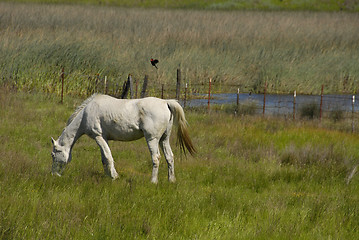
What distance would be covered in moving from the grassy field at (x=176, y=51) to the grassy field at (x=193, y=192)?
25.2ft

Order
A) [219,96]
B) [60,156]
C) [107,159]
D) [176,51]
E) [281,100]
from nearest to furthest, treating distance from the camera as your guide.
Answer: [107,159] < [60,156] < [281,100] < [219,96] < [176,51]

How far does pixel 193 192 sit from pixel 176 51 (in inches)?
779

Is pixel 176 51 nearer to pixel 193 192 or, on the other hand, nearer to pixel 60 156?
pixel 60 156

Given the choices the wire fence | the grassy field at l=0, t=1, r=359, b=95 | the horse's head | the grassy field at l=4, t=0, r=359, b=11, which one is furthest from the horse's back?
the grassy field at l=4, t=0, r=359, b=11

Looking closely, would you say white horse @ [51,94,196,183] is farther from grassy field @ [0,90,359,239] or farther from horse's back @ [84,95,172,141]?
grassy field @ [0,90,359,239]

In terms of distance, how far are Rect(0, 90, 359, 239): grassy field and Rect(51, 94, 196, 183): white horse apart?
348 millimetres

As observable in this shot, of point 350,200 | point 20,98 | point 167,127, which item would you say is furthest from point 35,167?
point 20,98

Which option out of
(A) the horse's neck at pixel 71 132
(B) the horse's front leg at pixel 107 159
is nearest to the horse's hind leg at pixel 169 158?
(B) the horse's front leg at pixel 107 159

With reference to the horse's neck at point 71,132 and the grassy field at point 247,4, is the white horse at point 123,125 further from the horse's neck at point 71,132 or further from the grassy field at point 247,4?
the grassy field at point 247,4

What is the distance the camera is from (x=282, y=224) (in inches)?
265

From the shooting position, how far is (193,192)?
809cm

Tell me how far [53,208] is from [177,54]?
821 inches

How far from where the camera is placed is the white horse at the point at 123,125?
8609 mm

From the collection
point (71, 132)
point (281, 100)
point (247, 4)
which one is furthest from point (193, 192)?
point (247, 4)
